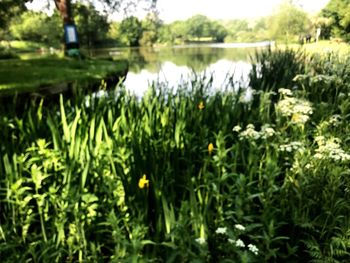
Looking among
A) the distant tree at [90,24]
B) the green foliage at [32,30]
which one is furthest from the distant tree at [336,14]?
the green foliage at [32,30]

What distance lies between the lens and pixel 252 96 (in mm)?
3666

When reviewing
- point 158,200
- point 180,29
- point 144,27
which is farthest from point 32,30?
point 158,200

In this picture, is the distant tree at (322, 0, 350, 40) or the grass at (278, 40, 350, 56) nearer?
the grass at (278, 40, 350, 56)

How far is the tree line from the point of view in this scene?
2398cm

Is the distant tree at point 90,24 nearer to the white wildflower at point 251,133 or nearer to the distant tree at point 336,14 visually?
the distant tree at point 336,14

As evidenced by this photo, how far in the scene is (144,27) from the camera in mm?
60188

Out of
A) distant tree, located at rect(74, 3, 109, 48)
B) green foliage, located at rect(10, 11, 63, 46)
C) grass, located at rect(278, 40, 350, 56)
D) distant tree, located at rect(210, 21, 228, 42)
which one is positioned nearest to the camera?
grass, located at rect(278, 40, 350, 56)

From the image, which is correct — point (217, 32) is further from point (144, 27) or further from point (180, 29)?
point (144, 27)

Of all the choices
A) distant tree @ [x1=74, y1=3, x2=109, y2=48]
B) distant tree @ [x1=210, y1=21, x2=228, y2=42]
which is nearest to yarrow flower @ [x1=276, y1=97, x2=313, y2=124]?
distant tree @ [x1=74, y1=3, x2=109, y2=48]

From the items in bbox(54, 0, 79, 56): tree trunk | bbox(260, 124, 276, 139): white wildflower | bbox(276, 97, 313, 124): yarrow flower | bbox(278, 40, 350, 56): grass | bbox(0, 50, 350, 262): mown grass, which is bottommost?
bbox(0, 50, 350, 262): mown grass

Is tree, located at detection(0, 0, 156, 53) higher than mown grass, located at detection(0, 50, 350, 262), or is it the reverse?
tree, located at detection(0, 0, 156, 53)

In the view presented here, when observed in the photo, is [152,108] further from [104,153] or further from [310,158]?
[310,158]

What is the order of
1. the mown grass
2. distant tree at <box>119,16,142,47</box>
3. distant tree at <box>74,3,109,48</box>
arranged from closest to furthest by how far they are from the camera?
1. the mown grass
2. distant tree at <box>74,3,109,48</box>
3. distant tree at <box>119,16,142,47</box>

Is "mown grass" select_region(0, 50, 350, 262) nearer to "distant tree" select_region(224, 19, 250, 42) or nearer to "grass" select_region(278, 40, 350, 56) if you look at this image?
"grass" select_region(278, 40, 350, 56)
